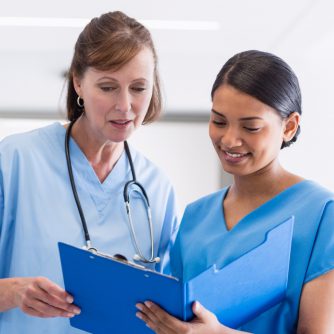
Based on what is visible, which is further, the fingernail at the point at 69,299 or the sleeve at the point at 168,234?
the sleeve at the point at 168,234

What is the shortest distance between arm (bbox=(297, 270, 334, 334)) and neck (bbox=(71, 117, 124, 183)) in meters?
0.62

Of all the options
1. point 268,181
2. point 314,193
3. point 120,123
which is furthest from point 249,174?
point 120,123

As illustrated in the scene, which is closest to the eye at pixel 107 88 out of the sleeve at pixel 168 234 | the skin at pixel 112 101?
the skin at pixel 112 101

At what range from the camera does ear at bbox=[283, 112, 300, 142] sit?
1.21m

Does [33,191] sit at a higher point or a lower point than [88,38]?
lower

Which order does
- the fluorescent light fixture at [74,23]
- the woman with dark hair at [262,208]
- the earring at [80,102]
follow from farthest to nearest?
1. the fluorescent light fixture at [74,23]
2. the earring at [80,102]
3. the woman with dark hair at [262,208]

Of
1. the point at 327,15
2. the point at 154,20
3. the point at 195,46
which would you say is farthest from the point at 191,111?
the point at 327,15

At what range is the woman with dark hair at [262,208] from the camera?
107 centimetres

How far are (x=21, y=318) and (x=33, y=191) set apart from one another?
11.1 inches

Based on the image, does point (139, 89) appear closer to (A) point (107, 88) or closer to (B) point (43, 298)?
(A) point (107, 88)

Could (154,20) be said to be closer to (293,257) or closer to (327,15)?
(327,15)

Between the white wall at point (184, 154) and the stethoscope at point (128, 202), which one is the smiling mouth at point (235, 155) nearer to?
the stethoscope at point (128, 202)

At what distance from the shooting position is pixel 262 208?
4.10 feet

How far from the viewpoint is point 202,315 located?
38.6 inches
